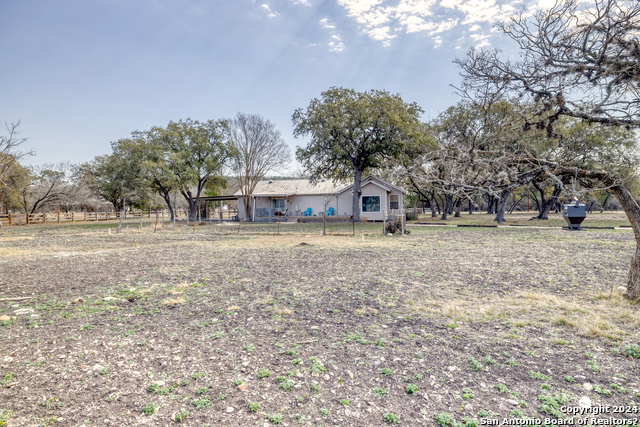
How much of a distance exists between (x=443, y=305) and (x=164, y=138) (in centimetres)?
3187

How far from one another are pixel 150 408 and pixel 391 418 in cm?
192

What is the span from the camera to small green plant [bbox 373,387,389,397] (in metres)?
→ 2.91

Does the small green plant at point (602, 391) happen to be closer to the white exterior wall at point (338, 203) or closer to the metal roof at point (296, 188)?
the white exterior wall at point (338, 203)

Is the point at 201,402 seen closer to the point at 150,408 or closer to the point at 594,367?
the point at 150,408

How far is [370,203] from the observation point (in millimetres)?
30859

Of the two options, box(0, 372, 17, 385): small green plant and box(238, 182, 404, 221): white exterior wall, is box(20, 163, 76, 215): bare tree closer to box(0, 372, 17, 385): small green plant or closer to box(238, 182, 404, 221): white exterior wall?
box(238, 182, 404, 221): white exterior wall

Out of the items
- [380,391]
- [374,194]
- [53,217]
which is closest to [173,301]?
[380,391]

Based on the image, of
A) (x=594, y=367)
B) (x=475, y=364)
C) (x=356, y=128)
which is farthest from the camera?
(x=356, y=128)

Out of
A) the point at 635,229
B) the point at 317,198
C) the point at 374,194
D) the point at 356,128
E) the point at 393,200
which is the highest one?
the point at 356,128

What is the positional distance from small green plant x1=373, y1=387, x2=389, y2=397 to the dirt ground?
0.01 metres

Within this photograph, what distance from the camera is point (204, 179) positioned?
3266cm

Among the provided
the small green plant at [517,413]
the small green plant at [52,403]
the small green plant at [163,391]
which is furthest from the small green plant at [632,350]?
the small green plant at [52,403]

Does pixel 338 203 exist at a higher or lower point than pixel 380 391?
higher

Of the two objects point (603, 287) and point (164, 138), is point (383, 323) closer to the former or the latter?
point (603, 287)
